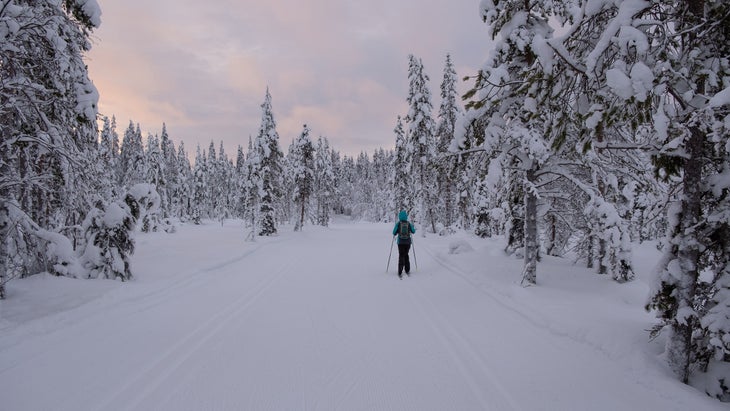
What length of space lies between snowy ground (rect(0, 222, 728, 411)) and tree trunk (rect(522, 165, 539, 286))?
0.57 meters

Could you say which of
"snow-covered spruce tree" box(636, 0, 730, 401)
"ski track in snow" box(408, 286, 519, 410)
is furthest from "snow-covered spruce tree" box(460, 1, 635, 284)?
"ski track in snow" box(408, 286, 519, 410)

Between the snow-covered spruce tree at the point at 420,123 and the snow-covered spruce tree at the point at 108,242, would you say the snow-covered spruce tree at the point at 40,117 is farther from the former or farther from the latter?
the snow-covered spruce tree at the point at 420,123

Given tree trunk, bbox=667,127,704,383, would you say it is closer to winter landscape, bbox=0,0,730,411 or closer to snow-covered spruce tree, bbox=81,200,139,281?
winter landscape, bbox=0,0,730,411

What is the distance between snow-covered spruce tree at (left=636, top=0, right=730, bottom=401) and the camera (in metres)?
4.06

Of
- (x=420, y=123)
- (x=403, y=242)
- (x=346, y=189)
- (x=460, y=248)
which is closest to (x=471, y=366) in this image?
(x=403, y=242)

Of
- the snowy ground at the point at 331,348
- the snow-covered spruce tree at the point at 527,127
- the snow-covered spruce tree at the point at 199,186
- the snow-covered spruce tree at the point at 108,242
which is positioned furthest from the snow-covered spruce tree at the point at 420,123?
the snow-covered spruce tree at the point at 199,186

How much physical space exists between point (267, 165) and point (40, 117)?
24.6 meters

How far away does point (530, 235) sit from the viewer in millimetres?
9453

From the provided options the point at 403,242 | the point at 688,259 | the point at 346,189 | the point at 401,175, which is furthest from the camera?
the point at 346,189

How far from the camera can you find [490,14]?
10.4 meters

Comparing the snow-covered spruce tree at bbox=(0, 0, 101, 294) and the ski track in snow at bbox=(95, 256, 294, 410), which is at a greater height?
the snow-covered spruce tree at bbox=(0, 0, 101, 294)

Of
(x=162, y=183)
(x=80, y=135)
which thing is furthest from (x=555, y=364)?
(x=162, y=183)

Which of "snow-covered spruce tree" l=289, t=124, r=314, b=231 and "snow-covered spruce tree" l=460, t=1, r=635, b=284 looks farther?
"snow-covered spruce tree" l=289, t=124, r=314, b=231

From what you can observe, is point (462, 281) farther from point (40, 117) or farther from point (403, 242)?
point (40, 117)
